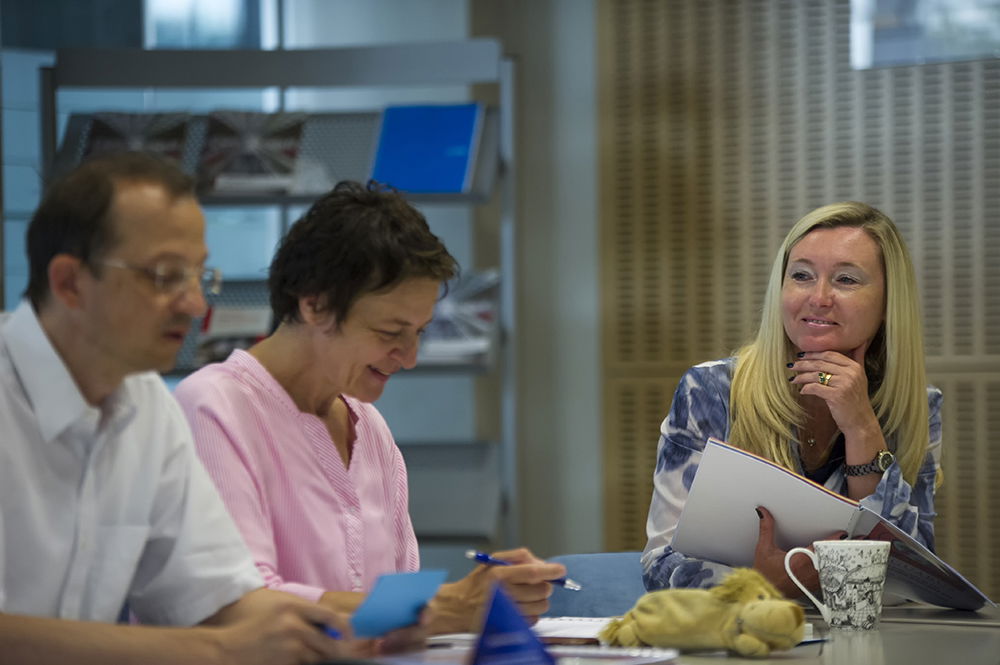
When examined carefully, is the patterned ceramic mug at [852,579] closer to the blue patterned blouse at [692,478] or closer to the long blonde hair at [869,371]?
the blue patterned blouse at [692,478]

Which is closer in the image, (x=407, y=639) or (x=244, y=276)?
(x=407, y=639)

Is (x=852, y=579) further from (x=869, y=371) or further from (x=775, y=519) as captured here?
(x=869, y=371)

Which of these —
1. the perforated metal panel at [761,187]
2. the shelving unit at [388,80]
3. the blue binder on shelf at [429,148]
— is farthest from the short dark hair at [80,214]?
the perforated metal panel at [761,187]

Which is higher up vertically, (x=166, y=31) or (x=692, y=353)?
(x=166, y=31)

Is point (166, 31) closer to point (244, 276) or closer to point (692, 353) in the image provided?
point (244, 276)

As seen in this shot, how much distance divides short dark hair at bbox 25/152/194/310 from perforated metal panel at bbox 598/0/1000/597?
3599 mm

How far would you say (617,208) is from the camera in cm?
504

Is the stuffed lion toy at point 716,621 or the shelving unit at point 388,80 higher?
the shelving unit at point 388,80

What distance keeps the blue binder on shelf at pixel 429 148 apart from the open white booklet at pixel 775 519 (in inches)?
101

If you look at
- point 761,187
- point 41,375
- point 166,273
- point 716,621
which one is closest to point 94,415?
point 41,375

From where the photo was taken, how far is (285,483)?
1932mm

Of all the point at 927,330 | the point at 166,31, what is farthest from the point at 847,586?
the point at 166,31

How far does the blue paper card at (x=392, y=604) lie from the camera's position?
127 cm

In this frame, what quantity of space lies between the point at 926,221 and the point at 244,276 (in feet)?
9.00
